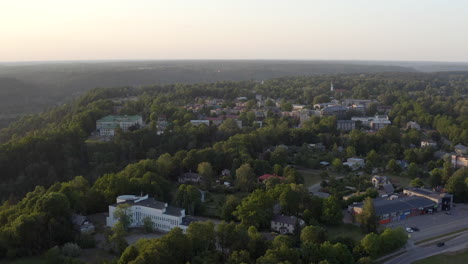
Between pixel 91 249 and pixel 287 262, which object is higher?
pixel 287 262

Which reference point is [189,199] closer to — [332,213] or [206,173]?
[206,173]

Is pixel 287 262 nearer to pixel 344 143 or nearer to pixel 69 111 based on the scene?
pixel 344 143

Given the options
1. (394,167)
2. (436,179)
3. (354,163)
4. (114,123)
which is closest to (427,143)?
(394,167)

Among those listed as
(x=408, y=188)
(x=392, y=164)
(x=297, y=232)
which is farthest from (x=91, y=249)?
(x=392, y=164)


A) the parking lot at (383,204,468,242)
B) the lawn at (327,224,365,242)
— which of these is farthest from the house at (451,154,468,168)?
the lawn at (327,224,365,242)

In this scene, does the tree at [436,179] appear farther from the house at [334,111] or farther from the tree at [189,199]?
the house at [334,111]
